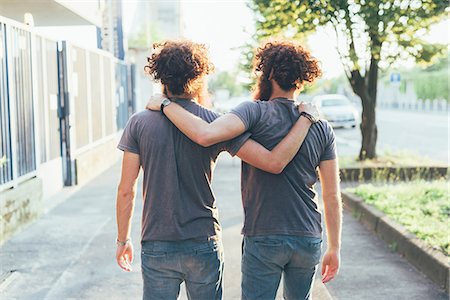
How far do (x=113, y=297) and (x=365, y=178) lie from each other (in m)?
7.29

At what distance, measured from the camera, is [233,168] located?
14.2 m

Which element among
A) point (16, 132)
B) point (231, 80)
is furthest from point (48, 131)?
point (231, 80)

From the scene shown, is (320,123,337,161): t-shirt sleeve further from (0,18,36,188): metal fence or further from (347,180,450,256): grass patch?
(0,18,36,188): metal fence

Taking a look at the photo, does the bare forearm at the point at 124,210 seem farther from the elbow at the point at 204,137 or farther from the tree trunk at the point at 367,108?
the tree trunk at the point at 367,108

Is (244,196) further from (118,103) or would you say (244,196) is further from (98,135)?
(118,103)

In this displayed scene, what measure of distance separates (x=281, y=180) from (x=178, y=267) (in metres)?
0.59

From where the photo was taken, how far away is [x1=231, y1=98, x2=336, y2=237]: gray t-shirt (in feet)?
9.70

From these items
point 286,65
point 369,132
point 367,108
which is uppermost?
point 286,65

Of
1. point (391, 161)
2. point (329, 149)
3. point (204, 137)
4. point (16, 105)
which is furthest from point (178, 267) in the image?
point (391, 161)

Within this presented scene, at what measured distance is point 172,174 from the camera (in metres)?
2.92

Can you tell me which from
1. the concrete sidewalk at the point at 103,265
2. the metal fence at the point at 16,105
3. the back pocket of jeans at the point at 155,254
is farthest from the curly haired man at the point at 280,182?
the metal fence at the point at 16,105

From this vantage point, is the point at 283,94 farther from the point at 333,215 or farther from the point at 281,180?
the point at 333,215

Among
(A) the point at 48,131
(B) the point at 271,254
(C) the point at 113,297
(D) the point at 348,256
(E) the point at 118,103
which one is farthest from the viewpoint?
(E) the point at 118,103

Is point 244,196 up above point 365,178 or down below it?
above
